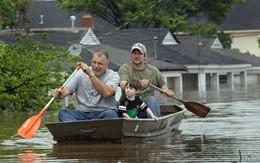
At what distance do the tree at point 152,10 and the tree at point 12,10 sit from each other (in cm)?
4446

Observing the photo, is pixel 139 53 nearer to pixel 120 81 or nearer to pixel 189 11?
pixel 120 81

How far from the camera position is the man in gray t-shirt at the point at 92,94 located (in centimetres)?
1594

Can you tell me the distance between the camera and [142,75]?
58.7 ft

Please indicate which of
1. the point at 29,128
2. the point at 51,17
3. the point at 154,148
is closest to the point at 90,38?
the point at 51,17

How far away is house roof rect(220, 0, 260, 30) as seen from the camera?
10012 centimetres

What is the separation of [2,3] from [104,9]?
5021 cm

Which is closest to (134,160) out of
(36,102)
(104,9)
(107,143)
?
(107,143)

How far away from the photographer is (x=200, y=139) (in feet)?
57.2

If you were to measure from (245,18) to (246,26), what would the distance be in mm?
859

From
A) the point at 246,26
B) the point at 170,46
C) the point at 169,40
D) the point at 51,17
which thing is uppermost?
the point at 51,17

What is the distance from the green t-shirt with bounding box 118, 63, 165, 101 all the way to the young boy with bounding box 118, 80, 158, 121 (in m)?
0.63

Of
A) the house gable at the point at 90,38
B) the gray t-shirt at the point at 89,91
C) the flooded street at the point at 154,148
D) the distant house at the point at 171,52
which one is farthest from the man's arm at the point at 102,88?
the house gable at the point at 90,38

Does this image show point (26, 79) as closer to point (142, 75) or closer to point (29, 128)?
point (142, 75)

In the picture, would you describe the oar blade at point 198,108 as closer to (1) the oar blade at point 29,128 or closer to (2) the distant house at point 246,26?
(1) the oar blade at point 29,128
